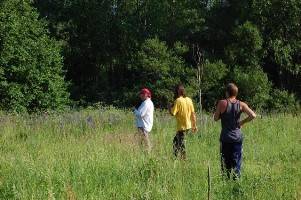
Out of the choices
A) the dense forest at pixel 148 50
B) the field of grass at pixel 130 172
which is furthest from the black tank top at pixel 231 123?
the dense forest at pixel 148 50

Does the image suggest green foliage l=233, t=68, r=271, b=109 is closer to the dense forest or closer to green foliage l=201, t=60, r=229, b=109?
the dense forest

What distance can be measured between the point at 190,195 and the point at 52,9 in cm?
3289

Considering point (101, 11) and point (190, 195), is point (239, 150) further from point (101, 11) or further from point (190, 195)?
point (101, 11)

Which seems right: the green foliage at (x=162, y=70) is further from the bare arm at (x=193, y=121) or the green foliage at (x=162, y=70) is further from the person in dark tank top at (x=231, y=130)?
the person in dark tank top at (x=231, y=130)

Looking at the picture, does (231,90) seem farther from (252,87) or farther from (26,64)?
(26,64)

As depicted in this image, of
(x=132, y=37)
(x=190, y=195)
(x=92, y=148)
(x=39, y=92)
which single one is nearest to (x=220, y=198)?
(x=190, y=195)

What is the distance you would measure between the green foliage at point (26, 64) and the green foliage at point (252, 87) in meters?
10.1

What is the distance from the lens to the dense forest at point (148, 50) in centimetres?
2975

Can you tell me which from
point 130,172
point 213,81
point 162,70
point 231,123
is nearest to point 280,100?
point 213,81

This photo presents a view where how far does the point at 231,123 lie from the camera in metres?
8.23

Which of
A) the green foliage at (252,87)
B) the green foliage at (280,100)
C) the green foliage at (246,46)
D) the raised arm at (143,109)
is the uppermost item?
the green foliage at (246,46)

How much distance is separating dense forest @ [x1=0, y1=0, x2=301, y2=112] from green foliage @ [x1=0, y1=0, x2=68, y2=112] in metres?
0.05

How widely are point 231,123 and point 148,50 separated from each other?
2430 cm

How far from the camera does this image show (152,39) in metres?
32.9
